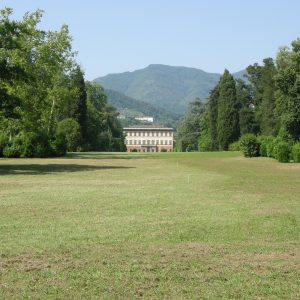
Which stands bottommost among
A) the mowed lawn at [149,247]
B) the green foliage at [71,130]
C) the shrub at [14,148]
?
the mowed lawn at [149,247]

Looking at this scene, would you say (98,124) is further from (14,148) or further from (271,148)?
(271,148)

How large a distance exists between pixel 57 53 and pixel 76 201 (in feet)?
143

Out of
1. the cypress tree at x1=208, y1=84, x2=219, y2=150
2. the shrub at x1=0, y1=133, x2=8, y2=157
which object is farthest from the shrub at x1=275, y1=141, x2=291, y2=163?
the cypress tree at x1=208, y1=84, x2=219, y2=150

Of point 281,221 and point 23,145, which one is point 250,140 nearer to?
point 23,145

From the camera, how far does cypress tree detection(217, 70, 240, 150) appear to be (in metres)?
80.3

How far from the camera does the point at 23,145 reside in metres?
53.1

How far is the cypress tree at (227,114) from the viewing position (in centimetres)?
8031

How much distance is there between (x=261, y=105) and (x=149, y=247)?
7580 cm

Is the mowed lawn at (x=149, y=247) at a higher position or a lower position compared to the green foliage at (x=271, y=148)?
lower

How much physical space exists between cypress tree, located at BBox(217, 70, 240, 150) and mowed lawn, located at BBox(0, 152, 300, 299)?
215 ft

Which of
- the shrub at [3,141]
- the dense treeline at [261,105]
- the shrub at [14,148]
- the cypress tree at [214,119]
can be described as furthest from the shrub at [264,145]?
the cypress tree at [214,119]

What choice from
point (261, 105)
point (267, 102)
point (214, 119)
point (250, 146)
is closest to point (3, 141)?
point (250, 146)

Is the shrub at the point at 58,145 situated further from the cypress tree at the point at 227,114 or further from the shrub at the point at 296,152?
the cypress tree at the point at 227,114

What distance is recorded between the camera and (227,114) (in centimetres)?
8038
